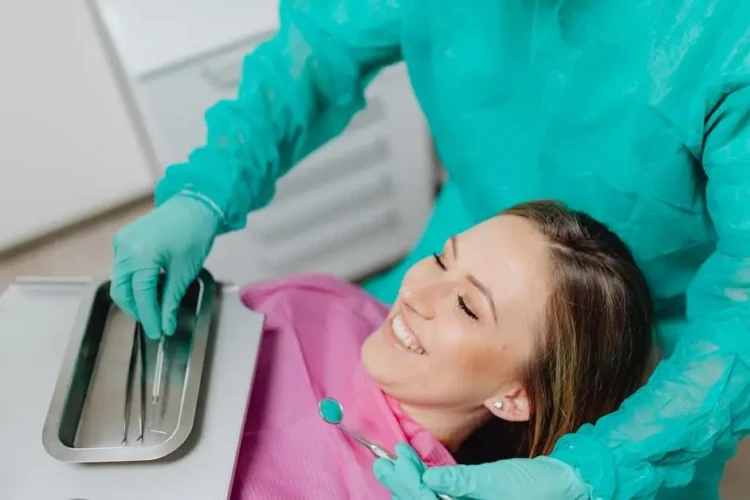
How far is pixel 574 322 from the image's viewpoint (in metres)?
0.86

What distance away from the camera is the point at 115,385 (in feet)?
3.06

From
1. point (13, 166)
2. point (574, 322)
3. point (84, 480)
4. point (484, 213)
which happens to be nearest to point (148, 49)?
point (13, 166)

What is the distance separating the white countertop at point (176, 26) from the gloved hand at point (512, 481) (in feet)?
2.88

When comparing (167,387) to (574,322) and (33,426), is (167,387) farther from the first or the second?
(574,322)

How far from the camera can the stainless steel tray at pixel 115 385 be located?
84cm

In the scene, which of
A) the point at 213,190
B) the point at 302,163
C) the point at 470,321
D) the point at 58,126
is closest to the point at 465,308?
the point at 470,321

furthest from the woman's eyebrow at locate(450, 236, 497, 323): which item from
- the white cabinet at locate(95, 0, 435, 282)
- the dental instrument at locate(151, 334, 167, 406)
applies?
the white cabinet at locate(95, 0, 435, 282)

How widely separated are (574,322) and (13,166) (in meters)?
1.17

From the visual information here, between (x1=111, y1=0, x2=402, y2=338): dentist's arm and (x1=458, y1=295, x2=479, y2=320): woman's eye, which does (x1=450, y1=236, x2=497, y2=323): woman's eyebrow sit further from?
(x1=111, y1=0, x2=402, y2=338): dentist's arm

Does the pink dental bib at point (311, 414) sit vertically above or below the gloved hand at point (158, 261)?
below

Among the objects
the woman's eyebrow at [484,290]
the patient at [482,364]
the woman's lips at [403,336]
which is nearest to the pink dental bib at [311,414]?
the patient at [482,364]

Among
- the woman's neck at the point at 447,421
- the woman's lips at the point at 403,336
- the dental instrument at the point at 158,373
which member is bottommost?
the woman's neck at the point at 447,421

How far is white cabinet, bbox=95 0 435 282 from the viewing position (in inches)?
52.4

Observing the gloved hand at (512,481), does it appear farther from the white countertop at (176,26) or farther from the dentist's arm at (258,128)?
the white countertop at (176,26)
